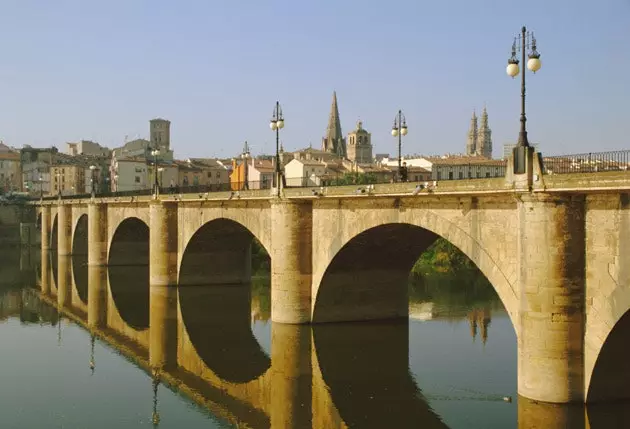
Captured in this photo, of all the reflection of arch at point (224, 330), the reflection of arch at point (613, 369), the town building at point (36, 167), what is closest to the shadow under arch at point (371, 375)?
the reflection of arch at point (224, 330)

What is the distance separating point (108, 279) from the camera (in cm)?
4881

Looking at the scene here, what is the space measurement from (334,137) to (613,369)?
493ft

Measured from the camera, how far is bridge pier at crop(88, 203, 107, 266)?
180 ft

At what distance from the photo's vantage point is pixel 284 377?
889 inches

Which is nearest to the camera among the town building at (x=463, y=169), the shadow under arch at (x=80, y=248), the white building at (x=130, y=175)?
the shadow under arch at (x=80, y=248)

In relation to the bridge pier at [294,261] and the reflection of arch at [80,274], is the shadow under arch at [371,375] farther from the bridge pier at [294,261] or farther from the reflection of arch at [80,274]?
the reflection of arch at [80,274]

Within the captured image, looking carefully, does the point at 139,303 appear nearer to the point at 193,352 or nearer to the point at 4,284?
the point at 193,352

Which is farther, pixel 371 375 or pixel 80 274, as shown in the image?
pixel 80 274

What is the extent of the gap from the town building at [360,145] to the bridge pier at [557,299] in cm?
14007

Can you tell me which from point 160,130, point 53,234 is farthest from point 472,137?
point 53,234

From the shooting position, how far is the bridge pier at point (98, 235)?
5472 centimetres

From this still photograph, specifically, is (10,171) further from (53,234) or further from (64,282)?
(64,282)

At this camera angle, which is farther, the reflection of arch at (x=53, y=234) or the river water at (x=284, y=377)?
the reflection of arch at (x=53, y=234)

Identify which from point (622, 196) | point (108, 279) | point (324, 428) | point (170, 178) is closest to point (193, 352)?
point (324, 428)
